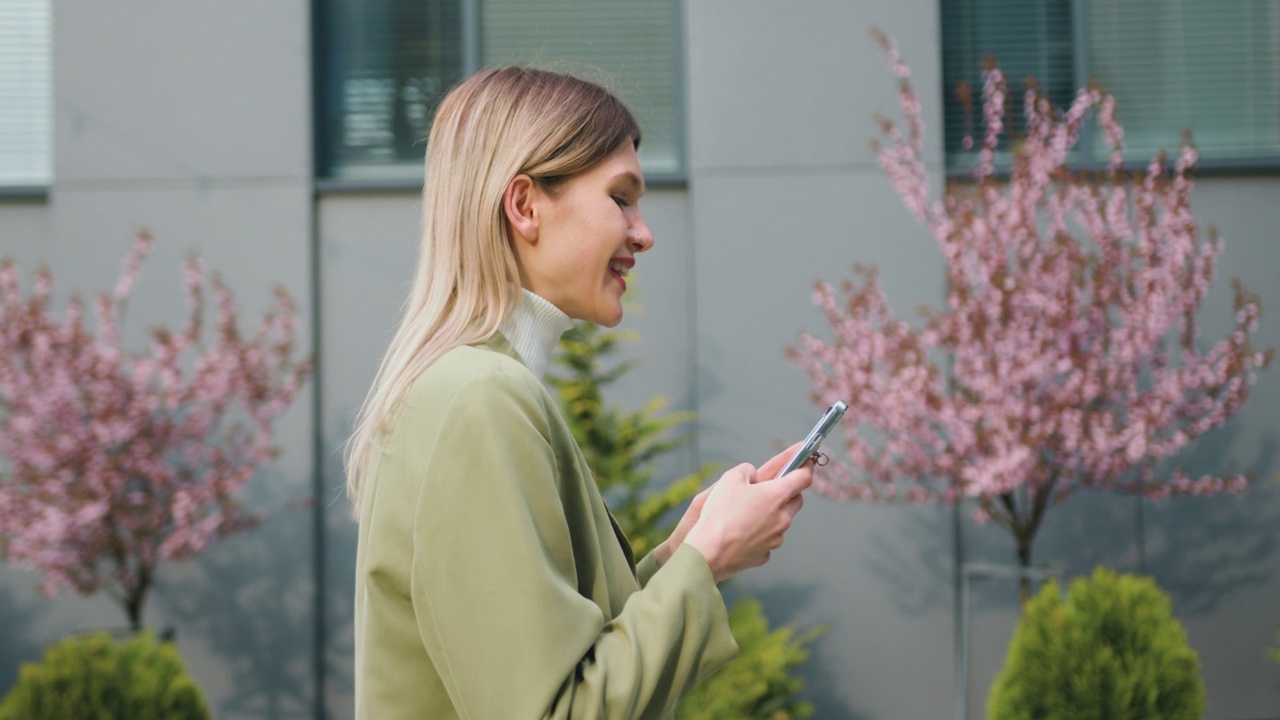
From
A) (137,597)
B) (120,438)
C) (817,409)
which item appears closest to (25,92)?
(120,438)

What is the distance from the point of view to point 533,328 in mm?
1659

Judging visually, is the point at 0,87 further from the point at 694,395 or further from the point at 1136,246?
the point at 1136,246

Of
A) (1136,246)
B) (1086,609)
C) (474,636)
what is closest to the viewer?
(474,636)

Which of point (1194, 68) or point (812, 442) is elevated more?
point (1194, 68)

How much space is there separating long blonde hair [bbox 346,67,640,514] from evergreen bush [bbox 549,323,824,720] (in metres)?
4.22

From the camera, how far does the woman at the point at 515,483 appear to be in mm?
1332

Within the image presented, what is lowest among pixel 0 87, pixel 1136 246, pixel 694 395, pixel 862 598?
pixel 862 598

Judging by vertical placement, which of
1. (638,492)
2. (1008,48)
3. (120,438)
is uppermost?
(1008,48)

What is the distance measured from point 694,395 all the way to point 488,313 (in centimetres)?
547

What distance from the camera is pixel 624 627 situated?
54.4 inches

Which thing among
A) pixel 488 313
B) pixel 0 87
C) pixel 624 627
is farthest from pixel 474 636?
pixel 0 87

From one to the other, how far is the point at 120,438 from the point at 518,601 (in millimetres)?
5246

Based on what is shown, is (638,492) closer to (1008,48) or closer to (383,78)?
(383,78)

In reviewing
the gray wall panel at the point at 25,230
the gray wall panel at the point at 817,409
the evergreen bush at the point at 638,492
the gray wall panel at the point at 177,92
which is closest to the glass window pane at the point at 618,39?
the gray wall panel at the point at 817,409
